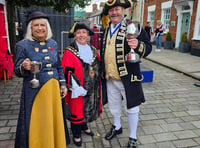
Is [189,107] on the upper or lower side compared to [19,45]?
lower

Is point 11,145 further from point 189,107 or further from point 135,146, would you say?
point 189,107

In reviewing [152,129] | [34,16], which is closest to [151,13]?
[152,129]

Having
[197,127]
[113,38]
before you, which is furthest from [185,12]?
[113,38]

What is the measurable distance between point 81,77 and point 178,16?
37.8ft

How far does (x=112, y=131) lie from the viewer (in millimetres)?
2787

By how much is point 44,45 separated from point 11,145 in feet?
4.99

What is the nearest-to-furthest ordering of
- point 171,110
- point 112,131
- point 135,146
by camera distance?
point 135,146 < point 112,131 < point 171,110

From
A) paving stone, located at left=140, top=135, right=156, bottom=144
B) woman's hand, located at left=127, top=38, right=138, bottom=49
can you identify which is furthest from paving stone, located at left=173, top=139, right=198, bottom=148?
woman's hand, located at left=127, top=38, right=138, bottom=49

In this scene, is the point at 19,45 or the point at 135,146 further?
the point at 135,146

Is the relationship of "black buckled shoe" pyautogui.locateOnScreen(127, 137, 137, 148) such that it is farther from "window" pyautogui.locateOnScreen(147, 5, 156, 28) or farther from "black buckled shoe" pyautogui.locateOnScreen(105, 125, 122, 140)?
"window" pyautogui.locateOnScreen(147, 5, 156, 28)

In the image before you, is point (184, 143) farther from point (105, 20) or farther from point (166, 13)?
Result: point (166, 13)

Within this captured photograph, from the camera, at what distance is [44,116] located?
6.29 ft

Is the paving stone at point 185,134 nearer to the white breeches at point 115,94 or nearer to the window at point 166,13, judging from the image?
the white breeches at point 115,94

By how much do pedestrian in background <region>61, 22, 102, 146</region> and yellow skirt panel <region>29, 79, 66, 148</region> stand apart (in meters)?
0.34
